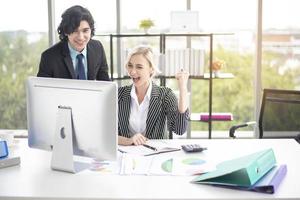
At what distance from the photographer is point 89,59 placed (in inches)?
132

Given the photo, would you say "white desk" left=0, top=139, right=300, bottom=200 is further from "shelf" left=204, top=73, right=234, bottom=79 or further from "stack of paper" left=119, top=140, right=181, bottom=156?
"shelf" left=204, top=73, right=234, bottom=79

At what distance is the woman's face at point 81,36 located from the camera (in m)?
3.11

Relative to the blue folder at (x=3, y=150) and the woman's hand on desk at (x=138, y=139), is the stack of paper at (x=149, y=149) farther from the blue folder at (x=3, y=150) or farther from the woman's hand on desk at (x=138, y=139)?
the blue folder at (x=3, y=150)

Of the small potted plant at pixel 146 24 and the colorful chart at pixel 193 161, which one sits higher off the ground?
the small potted plant at pixel 146 24

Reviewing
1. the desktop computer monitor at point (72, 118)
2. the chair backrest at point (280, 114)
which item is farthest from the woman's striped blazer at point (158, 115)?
the chair backrest at point (280, 114)

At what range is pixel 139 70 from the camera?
2.98 metres

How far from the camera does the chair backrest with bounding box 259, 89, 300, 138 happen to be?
352 cm

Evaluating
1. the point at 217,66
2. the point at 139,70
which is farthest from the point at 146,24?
the point at 139,70

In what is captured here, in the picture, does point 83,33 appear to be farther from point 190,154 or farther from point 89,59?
point 190,154

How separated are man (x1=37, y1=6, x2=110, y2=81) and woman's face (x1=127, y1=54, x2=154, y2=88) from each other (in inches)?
16.0

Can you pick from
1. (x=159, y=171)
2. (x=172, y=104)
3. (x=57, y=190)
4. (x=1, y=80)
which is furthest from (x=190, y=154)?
(x=1, y=80)

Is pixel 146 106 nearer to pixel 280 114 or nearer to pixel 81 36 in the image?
pixel 81 36

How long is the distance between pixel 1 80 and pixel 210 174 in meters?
3.76

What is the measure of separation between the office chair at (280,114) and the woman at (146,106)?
858mm
